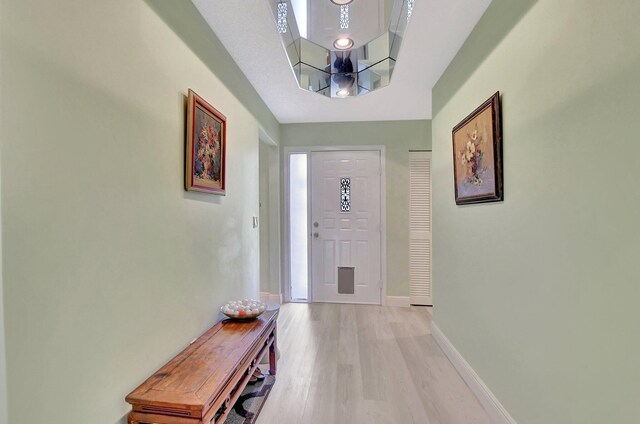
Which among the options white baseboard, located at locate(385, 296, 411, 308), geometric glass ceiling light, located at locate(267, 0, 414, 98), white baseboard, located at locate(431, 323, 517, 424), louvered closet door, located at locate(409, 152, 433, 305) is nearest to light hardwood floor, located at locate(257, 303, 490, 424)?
white baseboard, located at locate(431, 323, 517, 424)

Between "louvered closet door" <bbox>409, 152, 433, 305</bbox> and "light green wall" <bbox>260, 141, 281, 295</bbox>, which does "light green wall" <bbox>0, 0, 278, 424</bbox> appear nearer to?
"light green wall" <bbox>260, 141, 281, 295</bbox>

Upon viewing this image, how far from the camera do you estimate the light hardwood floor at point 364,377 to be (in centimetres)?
175

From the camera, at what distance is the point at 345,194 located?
3.82 metres

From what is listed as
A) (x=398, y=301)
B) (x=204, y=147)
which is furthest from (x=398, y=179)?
(x=204, y=147)

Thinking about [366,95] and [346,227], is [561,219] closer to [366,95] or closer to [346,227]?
[366,95]

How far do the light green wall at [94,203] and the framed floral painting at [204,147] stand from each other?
0.06 meters

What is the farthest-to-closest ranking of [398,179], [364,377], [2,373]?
[398,179], [364,377], [2,373]

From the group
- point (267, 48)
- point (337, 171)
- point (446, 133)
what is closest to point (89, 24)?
point (267, 48)

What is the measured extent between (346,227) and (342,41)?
2124mm

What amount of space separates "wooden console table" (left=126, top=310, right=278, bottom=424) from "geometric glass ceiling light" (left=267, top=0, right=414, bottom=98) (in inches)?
73.3

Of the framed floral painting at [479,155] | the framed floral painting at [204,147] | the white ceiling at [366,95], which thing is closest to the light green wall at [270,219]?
the white ceiling at [366,95]

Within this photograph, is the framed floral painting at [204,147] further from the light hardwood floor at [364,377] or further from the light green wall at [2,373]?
the light hardwood floor at [364,377]

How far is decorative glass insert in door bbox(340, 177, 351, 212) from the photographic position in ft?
12.5

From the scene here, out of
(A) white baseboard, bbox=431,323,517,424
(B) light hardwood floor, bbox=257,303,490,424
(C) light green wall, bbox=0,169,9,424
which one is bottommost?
(B) light hardwood floor, bbox=257,303,490,424
